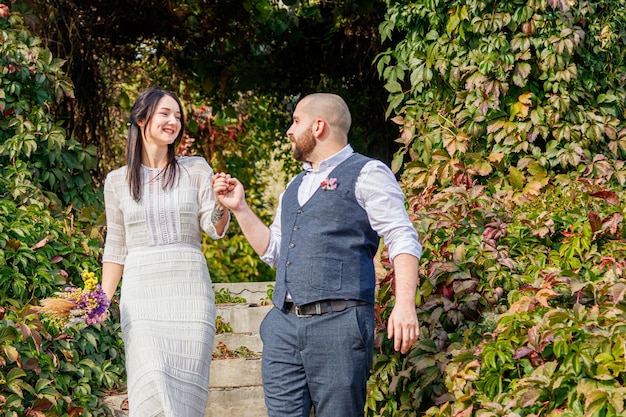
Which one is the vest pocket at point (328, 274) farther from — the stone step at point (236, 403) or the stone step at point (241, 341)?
the stone step at point (241, 341)

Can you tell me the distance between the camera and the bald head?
3092mm

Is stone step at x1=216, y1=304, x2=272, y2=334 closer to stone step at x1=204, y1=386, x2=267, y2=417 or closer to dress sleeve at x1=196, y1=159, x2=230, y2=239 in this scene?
stone step at x1=204, y1=386, x2=267, y2=417

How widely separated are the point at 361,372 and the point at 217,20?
541cm

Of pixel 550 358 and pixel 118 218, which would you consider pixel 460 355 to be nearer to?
pixel 550 358

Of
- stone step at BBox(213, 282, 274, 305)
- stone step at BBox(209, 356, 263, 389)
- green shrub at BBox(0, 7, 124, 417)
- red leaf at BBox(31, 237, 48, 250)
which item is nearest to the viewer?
green shrub at BBox(0, 7, 124, 417)

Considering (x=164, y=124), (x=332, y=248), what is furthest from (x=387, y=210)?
(x=164, y=124)

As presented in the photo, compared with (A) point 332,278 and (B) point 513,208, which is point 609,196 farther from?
(A) point 332,278

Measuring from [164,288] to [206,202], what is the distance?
400 millimetres

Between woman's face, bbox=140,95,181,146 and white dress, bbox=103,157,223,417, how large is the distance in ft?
0.47

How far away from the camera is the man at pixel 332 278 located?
2.89 meters

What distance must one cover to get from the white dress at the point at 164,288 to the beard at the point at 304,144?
52cm

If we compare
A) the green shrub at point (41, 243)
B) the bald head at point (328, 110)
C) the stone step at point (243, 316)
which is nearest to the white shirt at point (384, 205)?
the bald head at point (328, 110)

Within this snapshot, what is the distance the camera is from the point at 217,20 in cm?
771

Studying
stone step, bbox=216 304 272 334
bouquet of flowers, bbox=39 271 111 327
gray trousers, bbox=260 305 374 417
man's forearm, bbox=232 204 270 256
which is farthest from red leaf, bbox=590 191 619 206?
stone step, bbox=216 304 272 334
